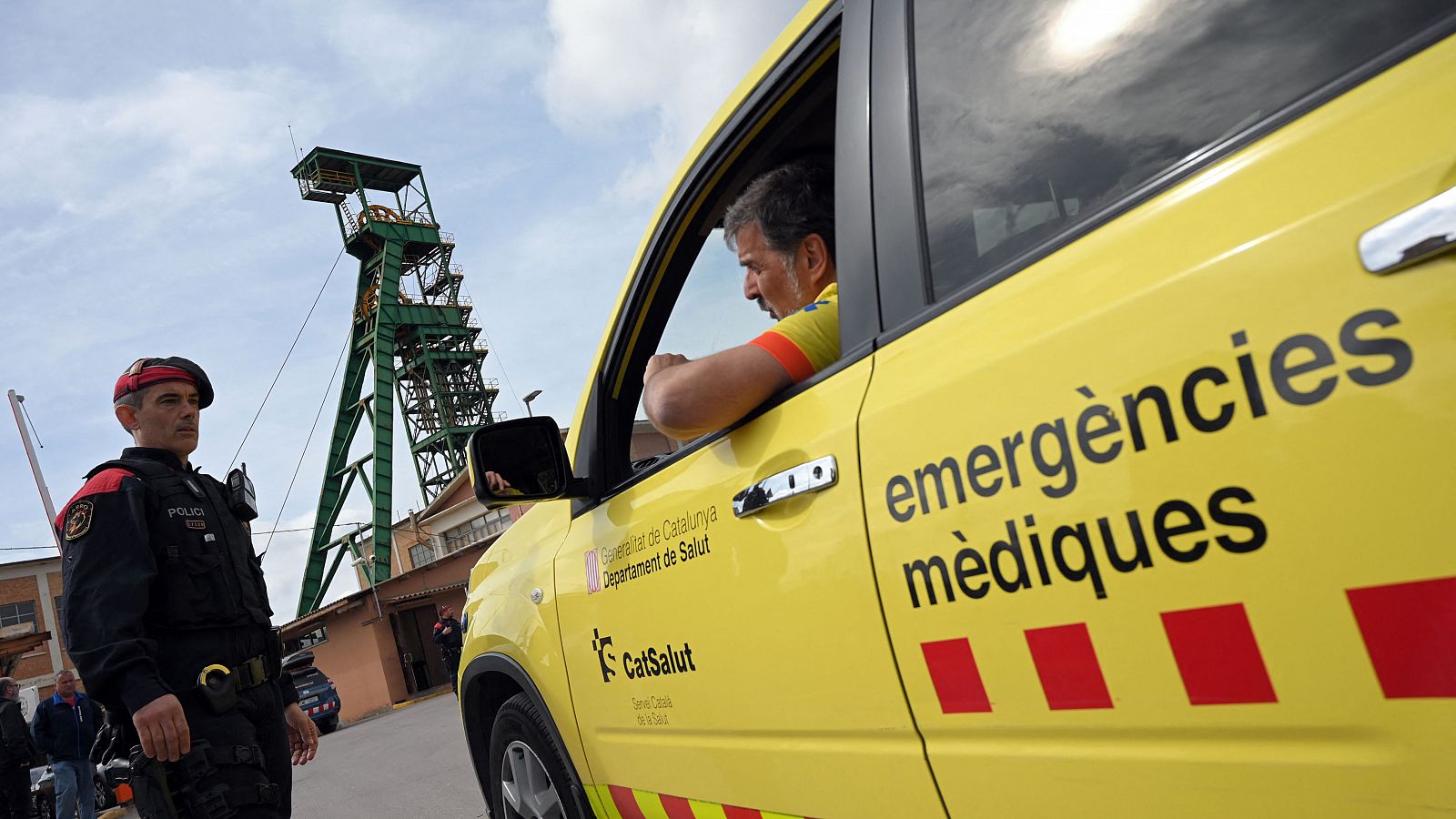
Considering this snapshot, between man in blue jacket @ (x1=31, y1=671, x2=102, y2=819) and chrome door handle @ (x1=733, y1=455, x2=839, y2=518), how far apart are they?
10434 millimetres

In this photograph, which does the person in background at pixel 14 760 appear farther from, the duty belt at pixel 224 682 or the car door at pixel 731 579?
the car door at pixel 731 579

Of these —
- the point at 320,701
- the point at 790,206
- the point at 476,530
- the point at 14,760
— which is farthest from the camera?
the point at 476,530

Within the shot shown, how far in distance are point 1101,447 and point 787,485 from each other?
0.56 metres

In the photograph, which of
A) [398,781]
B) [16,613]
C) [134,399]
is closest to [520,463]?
[134,399]

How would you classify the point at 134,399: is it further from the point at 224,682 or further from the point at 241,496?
the point at 224,682

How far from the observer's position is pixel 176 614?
2658 millimetres

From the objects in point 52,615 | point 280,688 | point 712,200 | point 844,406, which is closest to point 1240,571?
point 844,406

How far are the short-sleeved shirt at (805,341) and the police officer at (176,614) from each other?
1.88m

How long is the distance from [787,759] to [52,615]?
48.4m

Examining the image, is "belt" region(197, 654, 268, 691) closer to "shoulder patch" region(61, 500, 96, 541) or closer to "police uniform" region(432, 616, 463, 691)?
"shoulder patch" region(61, 500, 96, 541)

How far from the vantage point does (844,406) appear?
4.58 ft

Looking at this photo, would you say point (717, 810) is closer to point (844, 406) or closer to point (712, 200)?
point (844, 406)

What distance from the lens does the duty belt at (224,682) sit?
2604mm

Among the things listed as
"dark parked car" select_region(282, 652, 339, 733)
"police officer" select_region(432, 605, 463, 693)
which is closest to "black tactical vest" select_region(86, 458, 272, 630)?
"police officer" select_region(432, 605, 463, 693)
